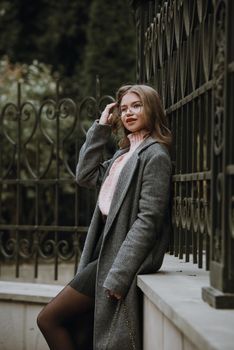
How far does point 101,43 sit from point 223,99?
515 inches

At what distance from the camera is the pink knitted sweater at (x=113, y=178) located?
391 cm

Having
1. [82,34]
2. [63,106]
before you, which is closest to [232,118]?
[63,106]

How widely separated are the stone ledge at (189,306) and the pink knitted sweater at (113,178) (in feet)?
1.35

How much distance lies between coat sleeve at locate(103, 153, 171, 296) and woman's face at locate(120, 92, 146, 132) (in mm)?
295

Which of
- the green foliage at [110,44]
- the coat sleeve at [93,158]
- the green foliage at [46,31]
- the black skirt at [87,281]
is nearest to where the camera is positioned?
the black skirt at [87,281]

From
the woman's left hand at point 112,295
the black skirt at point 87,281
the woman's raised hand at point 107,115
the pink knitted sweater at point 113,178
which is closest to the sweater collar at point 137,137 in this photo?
the pink knitted sweater at point 113,178

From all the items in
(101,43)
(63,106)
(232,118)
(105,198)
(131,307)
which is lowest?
(131,307)

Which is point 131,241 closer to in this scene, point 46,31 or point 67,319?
point 67,319

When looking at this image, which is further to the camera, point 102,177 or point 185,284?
point 102,177

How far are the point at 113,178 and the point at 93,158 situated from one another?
0.38 m

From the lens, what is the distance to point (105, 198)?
3.93 metres

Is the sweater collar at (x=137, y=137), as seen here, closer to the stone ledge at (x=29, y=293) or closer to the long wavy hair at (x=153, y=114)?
the long wavy hair at (x=153, y=114)

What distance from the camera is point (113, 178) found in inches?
155

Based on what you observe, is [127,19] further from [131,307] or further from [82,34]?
[131,307]
